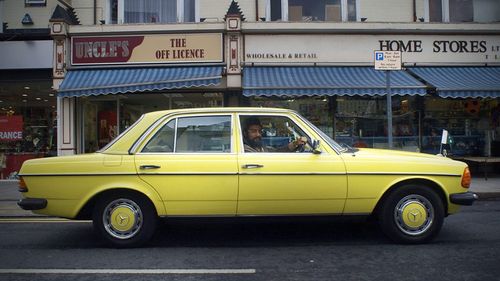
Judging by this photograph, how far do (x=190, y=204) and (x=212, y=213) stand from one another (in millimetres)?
276

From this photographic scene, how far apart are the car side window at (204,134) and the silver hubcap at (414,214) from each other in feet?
7.02

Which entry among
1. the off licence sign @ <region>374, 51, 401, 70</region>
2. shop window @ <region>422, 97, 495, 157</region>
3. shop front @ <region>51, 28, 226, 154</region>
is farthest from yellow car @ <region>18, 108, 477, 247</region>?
shop window @ <region>422, 97, 495, 157</region>

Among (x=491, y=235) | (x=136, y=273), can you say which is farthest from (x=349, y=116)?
(x=136, y=273)

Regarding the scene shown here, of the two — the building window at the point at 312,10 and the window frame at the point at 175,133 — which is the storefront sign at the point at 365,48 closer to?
the building window at the point at 312,10

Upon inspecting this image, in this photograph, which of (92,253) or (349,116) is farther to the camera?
(349,116)

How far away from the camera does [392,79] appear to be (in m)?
12.2

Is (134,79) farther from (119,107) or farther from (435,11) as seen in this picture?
(435,11)

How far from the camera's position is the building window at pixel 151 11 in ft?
45.6

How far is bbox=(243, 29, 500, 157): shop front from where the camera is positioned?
495 inches

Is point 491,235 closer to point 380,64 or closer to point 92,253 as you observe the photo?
point 380,64

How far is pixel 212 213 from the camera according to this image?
18.2 feet

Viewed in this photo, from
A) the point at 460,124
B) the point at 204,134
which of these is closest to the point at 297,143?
the point at 204,134

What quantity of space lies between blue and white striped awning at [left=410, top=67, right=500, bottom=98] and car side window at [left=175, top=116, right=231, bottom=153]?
7.87 m

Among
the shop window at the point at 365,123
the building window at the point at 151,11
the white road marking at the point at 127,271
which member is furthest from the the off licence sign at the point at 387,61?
the building window at the point at 151,11
